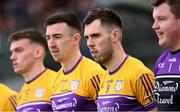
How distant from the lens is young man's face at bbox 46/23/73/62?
922 cm

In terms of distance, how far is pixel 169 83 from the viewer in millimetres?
7523

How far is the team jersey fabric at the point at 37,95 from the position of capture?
965 cm

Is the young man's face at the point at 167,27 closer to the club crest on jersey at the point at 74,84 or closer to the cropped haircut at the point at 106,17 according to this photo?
the cropped haircut at the point at 106,17

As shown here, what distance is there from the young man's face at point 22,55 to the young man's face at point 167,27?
309 centimetres

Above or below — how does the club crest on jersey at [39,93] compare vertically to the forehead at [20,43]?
below

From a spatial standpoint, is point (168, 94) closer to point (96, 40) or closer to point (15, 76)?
point (96, 40)

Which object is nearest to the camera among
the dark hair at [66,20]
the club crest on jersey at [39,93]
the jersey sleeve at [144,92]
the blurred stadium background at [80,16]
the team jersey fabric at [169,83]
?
the team jersey fabric at [169,83]

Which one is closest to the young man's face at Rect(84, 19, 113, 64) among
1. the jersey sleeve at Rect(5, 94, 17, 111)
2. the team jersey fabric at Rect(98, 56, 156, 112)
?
the team jersey fabric at Rect(98, 56, 156, 112)

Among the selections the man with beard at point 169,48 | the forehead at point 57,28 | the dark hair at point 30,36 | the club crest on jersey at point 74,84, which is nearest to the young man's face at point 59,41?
the forehead at point 57,28

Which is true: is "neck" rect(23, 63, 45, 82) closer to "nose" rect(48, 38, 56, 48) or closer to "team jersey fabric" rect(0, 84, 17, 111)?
"team jersey fabric" rect(0, 84, 17, 111)

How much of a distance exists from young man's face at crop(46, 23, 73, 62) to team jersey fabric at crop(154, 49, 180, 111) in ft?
5.80

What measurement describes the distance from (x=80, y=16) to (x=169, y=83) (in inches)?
303

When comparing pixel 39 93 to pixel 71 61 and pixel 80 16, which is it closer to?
pixel 71 61

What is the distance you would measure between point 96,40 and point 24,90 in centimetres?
208
